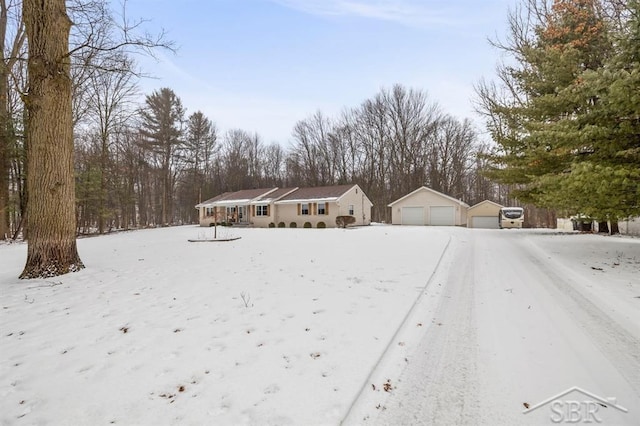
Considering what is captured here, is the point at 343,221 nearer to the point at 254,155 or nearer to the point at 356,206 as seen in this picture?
the point at 356,206

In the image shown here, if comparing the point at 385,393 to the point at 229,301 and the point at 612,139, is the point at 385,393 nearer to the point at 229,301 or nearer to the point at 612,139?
the point at 229,301

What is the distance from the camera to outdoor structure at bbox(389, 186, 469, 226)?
1037 inches

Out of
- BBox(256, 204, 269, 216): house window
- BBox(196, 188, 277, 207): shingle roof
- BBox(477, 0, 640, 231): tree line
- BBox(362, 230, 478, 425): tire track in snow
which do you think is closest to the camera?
BBox(362, 230, 478, 425): tire track in snow

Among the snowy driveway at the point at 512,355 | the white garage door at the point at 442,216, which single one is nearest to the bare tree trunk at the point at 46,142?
the snowy driveway at the point at 512,355

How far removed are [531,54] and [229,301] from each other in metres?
13.2

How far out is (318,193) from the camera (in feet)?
85.4

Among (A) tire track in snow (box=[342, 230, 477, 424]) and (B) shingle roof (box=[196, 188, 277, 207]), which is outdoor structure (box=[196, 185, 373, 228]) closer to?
(B) shingle roof (box=[196, 188, 277, 207])

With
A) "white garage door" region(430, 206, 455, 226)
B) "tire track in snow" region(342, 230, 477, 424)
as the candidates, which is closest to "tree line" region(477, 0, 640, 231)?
"tire track in snow" region(342, 230, 477, 424)

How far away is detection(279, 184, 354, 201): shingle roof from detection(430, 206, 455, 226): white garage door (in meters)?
7.98

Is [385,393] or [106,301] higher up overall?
[106,301]

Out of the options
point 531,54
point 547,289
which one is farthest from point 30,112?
point 531,54

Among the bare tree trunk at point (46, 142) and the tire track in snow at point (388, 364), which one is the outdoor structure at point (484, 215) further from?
the bare tree trunk at point (46, 142)

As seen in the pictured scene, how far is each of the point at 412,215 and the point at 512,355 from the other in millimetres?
25606

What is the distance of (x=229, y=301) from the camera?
174 inches
